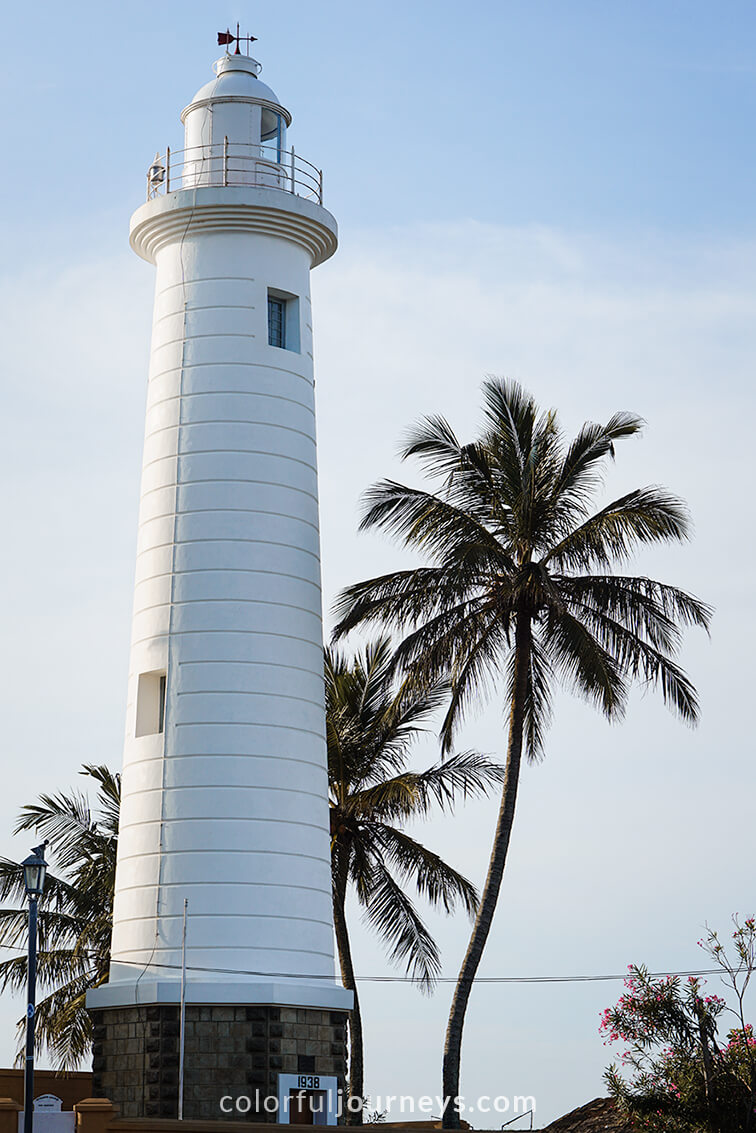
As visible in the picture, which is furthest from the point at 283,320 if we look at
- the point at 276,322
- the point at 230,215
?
the point at 230,215

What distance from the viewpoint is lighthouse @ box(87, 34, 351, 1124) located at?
23031 mm

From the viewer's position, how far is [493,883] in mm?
27016

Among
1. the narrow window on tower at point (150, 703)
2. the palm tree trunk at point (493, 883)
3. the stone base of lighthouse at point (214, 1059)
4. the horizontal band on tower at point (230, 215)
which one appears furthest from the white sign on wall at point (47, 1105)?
the horizontal band on tower at point (230, 215)

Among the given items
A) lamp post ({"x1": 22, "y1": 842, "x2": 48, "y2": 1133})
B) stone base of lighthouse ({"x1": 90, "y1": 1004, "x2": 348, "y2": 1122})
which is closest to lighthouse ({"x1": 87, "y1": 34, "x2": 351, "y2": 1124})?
stone base of lighthouse ({"x1": 90, "y1": 1004, "x2": 348, "y2": 1122})

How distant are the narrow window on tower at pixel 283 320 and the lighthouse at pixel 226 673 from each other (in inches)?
1.4

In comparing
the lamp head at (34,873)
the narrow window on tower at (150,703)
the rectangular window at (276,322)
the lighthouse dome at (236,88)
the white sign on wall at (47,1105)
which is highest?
the lighthouse dome at (236,88)

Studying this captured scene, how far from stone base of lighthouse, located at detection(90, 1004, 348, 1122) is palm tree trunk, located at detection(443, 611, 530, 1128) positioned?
340cm

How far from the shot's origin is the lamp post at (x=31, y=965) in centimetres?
1859

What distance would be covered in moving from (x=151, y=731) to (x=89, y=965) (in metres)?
8.29

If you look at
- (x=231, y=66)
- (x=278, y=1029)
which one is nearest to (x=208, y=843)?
(x=278, y=1029)

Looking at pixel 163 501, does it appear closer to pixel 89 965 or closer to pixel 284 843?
pixel 284 843

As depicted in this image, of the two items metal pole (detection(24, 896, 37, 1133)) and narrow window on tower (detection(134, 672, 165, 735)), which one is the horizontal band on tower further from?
metal pole (detection(24, 896, 37, 1133))

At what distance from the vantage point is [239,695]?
79.7 ft

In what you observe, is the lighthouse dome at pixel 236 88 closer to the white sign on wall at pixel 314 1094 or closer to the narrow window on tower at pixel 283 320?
the narrow window on tower at pixel 283 320
